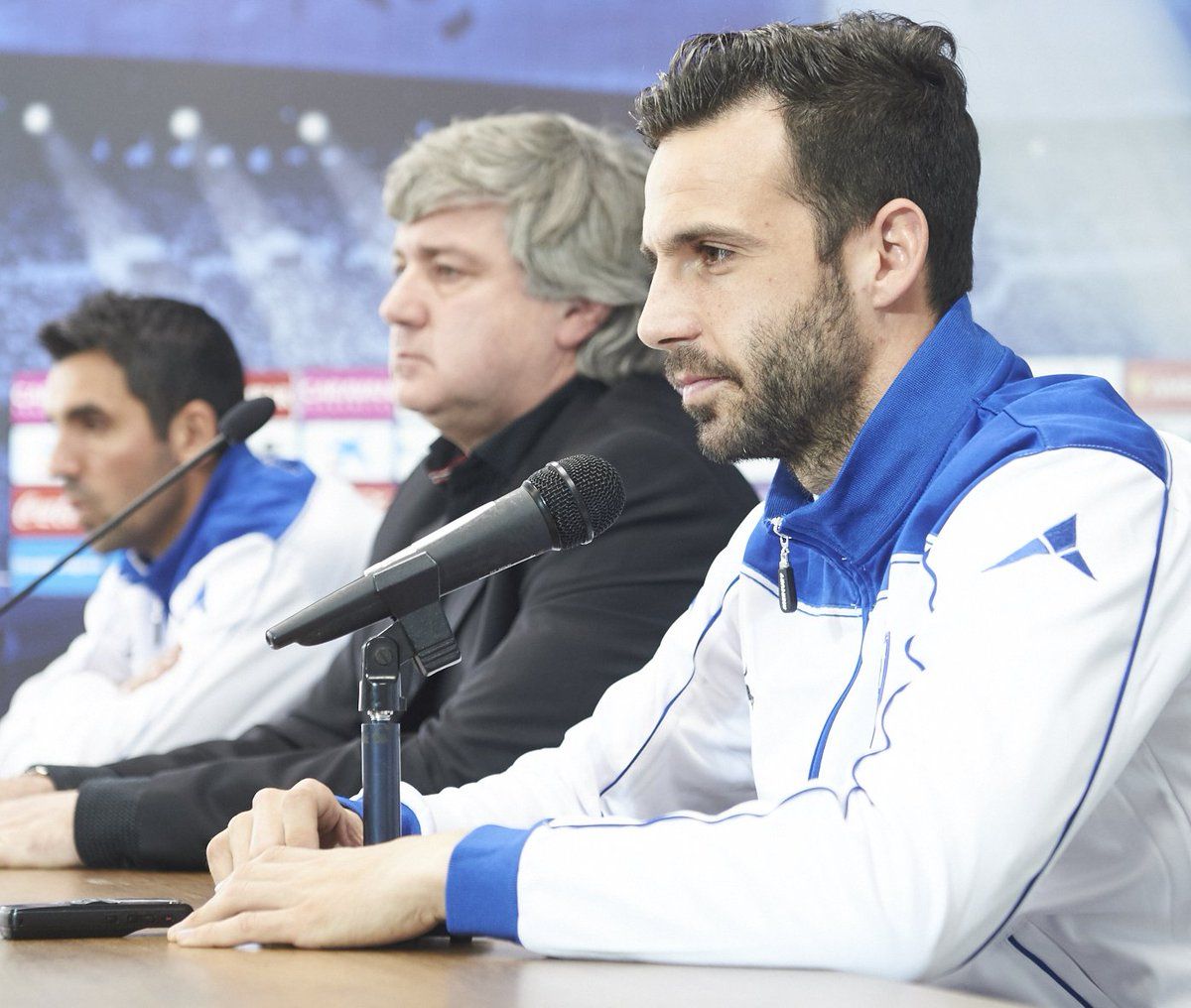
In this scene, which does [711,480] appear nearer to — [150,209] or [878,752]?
[878,752]

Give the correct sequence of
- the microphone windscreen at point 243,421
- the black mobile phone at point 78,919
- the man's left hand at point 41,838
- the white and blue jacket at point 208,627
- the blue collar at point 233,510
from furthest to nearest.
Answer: the blue collar at point 233,510 → the white and blue jacket at point 208,627 → the microphone windscreen at point 243,421 → the man's left hand at point 41,838 → the black mobile phone at point 78,919

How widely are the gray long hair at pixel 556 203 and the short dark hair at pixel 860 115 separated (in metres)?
0.83

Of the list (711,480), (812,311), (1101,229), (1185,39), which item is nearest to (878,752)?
(812,311)

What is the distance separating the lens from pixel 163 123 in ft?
12.6

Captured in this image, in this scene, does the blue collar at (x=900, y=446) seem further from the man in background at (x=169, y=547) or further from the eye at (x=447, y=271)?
the man in background at (x=169, y=547)

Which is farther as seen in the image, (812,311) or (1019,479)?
(812,311)

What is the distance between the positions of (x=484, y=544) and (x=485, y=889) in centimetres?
24

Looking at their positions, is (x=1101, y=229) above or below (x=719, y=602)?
above

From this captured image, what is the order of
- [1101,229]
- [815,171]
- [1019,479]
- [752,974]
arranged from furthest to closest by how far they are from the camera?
Result: 1. [1101,229]
2. [815,171]
3. [1019,479]
4. [752,974]

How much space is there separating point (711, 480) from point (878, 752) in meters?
1.08

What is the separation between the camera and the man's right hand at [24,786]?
1847 millimetres

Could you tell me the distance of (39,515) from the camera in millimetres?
3777

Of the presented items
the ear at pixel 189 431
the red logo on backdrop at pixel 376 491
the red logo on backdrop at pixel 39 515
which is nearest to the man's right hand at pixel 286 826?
the ear at pixel 189 431

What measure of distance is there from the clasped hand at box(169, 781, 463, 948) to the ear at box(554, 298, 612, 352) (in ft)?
4.24
